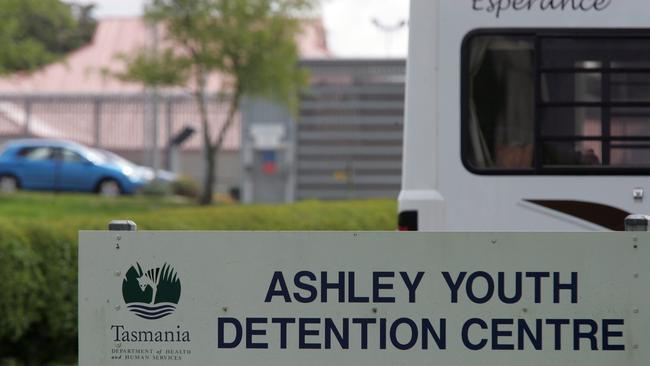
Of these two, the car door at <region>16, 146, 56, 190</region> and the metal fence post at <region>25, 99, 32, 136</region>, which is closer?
the car door at <region>16, 146, 56, 190</region>

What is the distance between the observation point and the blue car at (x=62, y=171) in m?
32.9

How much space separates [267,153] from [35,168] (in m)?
5.86

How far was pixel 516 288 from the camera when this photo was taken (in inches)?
205

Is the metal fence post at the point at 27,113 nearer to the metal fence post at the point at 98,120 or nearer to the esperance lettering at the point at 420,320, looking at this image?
the metal fence post at the point at 98,120

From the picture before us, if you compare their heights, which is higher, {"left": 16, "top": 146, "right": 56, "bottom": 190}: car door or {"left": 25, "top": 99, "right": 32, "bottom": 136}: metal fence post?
{"left": 25, "top": 99, "right": 32, "bottom": 136}: metal fence post

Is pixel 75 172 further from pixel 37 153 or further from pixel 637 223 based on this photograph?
pixel 637 223

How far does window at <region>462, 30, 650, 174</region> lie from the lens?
Result: 23.4ft

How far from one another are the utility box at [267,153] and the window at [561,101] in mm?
25150

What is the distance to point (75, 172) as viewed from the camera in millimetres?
33094

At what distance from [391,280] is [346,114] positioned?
27.3 metres

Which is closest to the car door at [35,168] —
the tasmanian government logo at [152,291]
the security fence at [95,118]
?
the security fence at [95,118]

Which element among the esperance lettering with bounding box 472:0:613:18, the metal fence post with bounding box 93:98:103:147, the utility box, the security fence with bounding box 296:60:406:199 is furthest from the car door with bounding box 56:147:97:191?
the esperance lettering with bounding box 472:0:613:18

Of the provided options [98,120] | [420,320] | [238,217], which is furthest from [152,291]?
[98,120]

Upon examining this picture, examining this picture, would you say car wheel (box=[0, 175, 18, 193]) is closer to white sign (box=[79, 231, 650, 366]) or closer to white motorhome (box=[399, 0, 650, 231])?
white motorhome (box=[399, 0, 650, 231])
